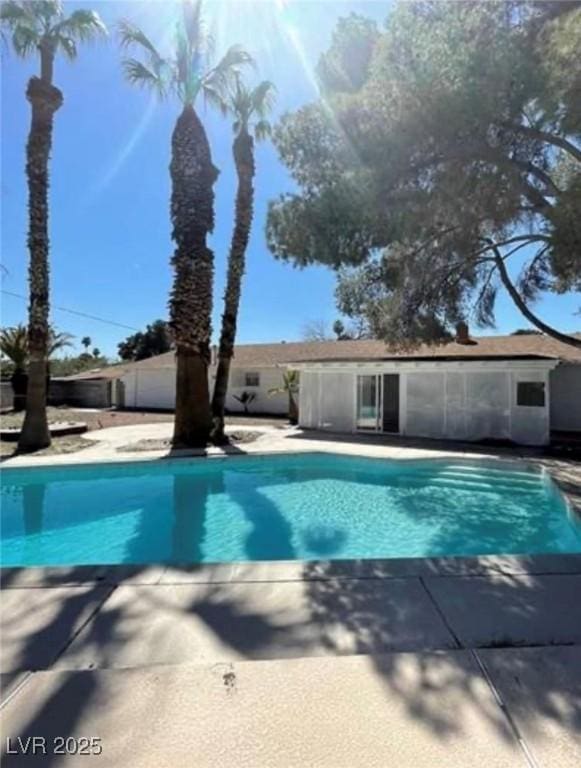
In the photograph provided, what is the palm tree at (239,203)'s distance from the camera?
16297 mm

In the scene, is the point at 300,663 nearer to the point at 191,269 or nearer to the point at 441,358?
the point at 191,269

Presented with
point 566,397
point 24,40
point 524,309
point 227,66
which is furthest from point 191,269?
point 566,397

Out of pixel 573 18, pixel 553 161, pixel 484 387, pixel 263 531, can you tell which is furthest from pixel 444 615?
pixel 484 387

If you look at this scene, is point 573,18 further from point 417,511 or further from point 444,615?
point 417,511

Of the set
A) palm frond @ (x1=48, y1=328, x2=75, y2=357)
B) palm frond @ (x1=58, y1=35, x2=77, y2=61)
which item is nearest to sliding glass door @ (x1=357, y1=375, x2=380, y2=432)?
palm frond @ (x1=58, y1=35, x2=77, y2=61)

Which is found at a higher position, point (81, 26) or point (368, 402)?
point (81, 26)

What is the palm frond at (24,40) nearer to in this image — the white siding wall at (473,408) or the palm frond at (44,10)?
the palm frond at (44,10)

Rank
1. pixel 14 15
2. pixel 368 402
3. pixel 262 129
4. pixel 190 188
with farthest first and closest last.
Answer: pixel 368 402 < pixel 262 129 < pixel 190 188 < pixel 14 15

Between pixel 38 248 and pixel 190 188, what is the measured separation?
15.7 feet

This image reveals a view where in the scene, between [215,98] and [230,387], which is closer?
[215,98]

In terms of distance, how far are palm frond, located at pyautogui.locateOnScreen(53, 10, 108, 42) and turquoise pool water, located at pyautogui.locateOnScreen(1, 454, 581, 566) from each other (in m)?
12.1

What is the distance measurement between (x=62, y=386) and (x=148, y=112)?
2303 cm

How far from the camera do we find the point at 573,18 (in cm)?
608

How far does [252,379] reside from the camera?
26.7 meters
